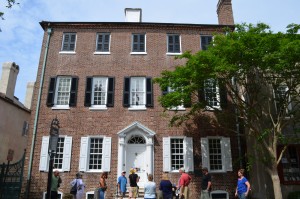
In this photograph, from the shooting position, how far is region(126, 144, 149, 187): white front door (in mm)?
15821

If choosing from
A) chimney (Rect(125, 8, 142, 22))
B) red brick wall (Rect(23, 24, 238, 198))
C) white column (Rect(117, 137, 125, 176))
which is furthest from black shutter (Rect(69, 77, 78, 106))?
chimney (Rect(125, 8, 142, 22))

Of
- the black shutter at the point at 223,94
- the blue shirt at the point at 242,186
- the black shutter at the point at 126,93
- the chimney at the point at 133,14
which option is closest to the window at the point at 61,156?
the black shutter at the point at 126,93

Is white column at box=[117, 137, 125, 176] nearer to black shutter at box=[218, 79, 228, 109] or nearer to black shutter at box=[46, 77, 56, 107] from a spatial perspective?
black shutter at box=[46, 77, 56, 107]

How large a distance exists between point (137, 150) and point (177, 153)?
239cm

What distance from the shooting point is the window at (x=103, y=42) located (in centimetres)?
1816

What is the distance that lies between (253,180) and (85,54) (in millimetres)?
12862

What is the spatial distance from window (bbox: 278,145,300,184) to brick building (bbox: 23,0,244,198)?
2624 mm

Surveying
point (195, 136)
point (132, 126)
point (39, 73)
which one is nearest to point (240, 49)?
A: point (195, 136)

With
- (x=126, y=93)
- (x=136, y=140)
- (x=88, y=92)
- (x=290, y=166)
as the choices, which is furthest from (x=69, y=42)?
(x=290, y=166)

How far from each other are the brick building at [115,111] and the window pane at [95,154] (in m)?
0.06

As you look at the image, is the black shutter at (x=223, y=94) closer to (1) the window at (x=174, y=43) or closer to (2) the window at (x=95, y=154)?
(1) the window at (x=174, y=43)

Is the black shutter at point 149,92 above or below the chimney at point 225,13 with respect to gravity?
below

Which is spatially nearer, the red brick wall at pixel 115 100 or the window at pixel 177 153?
the red brick wall at pixel 115 100

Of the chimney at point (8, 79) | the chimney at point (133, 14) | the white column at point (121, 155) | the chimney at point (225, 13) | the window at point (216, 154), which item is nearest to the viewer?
the white column at point (121, 155)
